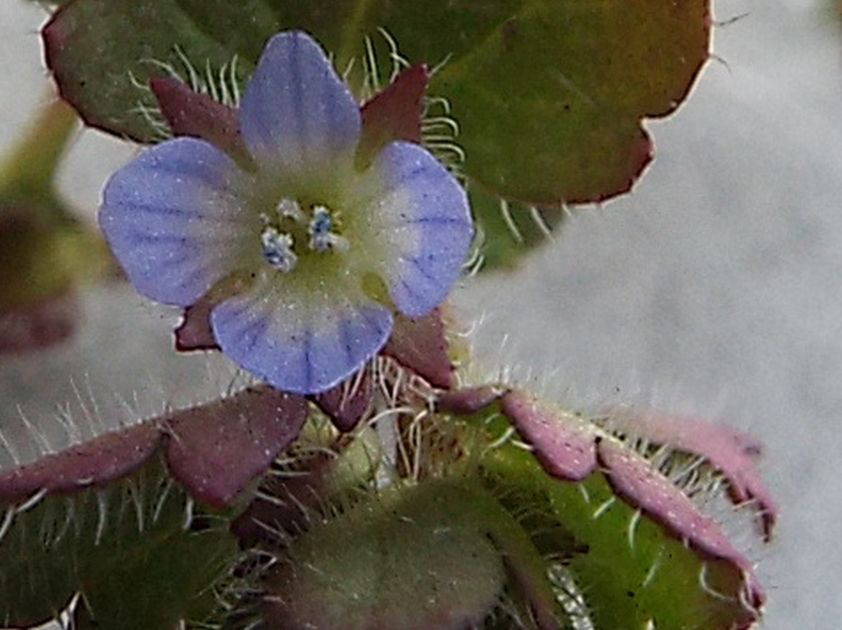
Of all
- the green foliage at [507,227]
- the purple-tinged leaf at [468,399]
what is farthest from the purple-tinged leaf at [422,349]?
the green foliage at [507,227]

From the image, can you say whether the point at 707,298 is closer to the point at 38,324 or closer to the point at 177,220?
the point at 38,324

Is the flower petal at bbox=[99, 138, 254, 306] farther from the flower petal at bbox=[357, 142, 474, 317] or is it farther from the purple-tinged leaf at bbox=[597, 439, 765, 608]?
the purple-tinged leaf at bbox=[597, 439, 765, 608]

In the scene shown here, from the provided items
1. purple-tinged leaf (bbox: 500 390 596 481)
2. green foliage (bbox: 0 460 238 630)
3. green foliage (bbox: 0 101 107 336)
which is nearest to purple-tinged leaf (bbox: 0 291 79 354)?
green foliage (bbox: 0 101 107 336)

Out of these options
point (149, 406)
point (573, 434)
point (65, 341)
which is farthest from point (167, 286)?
point (65, 341)

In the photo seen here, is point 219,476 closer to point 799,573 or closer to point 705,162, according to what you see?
point 799,573

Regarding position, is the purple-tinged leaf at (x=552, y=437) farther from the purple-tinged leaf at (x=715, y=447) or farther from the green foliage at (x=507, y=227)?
the green foliage at (x=507, y=227)
